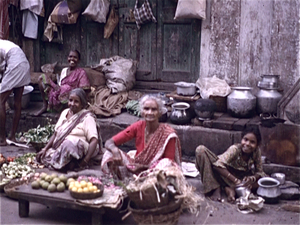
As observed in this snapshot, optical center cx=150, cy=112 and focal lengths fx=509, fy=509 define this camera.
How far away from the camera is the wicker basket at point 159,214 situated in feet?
14.8

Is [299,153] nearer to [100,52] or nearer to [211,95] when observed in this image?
[211,95]

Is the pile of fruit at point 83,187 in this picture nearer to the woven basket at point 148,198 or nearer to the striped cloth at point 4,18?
the woven basket at point 148,198

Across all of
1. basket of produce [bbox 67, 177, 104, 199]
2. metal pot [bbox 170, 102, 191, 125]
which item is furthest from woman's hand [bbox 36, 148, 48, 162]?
metal pot [bbox 170, 102, 191, 125]

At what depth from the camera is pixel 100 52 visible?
8859 mm

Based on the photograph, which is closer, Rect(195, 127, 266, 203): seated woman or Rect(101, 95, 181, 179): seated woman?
Rect(101, 95, 181, 179): seated woman

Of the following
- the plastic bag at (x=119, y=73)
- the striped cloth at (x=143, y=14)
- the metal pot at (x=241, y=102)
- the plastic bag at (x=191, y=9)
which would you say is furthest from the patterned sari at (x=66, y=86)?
the metal pot at (x=241, y=102)

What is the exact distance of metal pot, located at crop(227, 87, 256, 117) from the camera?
7.00 m

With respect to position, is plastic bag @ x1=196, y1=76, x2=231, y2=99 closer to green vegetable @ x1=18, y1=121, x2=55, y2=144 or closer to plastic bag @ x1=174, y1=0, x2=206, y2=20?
plastic bag @ x1=174, y1=0, x2=206, y2=20

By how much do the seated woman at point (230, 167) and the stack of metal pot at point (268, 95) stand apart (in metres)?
1.57

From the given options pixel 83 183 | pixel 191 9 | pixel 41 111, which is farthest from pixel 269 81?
pixel 41 111

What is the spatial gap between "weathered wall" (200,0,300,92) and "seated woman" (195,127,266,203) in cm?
198

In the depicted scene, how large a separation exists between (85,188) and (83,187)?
5cm

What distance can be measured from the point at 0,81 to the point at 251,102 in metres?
3.75

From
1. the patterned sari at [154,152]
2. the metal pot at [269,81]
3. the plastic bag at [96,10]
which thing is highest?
the plastic bag at [96,10]
